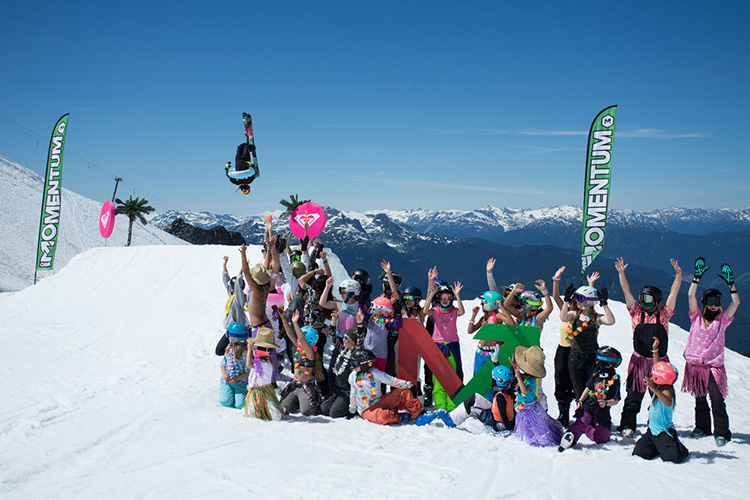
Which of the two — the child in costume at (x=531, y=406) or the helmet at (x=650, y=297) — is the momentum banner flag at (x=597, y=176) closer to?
the helmet at (x=650, y=297)

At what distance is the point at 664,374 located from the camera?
463 cm

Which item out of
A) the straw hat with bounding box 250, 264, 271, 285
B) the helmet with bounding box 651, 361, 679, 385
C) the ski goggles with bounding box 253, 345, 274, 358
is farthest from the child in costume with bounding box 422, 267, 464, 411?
the helmet with bounding box 651, 361, 679, 385

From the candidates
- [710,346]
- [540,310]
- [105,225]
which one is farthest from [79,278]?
[710,346]

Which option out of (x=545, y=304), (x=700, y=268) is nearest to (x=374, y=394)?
(x=545, y=304)

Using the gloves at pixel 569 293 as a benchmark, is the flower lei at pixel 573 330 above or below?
below

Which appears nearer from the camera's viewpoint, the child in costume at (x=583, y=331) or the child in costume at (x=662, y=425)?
the child in costume at (x=662, y=425)

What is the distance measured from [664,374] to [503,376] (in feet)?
5.27

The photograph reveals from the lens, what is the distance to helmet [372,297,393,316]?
6.02 metres

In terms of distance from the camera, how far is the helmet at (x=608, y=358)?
16.7 feet

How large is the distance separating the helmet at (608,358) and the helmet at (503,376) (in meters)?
0.97

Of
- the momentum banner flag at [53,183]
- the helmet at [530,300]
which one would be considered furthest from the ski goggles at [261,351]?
the momentum banner flag at [53,183]

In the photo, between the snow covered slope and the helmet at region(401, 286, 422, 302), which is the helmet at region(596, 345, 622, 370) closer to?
the helmet at region(401, 286, 422, 302)

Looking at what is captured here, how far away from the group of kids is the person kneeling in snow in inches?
0.5

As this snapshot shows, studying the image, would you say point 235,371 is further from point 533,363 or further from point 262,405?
point 533,363
